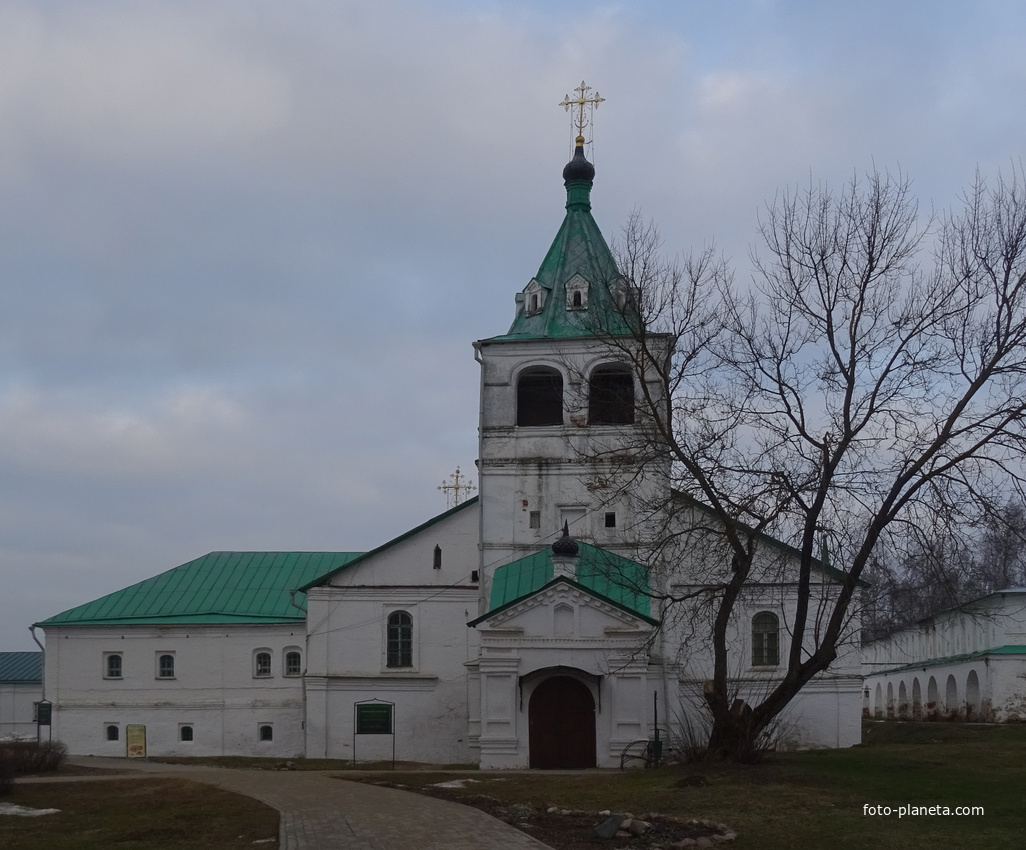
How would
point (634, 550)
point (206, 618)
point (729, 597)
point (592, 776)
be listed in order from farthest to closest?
point (206, 618), point (634, 550), point (592, 776), point (729, 597)

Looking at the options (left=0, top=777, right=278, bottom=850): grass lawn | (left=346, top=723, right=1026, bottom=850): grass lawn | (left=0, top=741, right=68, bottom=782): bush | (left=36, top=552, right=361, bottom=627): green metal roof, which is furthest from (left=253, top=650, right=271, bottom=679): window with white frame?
(left=0, top=777, right=278, bottom=850): grass lawn

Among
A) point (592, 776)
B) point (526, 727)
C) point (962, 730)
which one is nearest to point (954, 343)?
point (592, 776)

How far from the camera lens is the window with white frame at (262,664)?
1467 inches

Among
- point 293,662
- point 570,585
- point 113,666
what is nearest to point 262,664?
point 293,662

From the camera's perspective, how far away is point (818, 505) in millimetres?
20391

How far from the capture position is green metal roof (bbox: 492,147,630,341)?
104 feet

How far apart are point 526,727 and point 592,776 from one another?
10.7 feet

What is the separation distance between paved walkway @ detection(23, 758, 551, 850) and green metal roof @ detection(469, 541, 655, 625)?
6.60m

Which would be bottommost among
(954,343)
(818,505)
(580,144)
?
(818,505)

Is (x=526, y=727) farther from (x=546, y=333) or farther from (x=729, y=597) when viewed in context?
(x=546, y=333)

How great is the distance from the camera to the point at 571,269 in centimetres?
3262

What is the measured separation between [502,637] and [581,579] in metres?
2.76

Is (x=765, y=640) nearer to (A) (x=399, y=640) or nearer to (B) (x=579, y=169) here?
(A) (x=399, y=640)

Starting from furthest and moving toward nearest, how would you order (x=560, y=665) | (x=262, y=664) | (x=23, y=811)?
(x=262, y=664) → (x=560, y=665) → (x=23, y=811)
